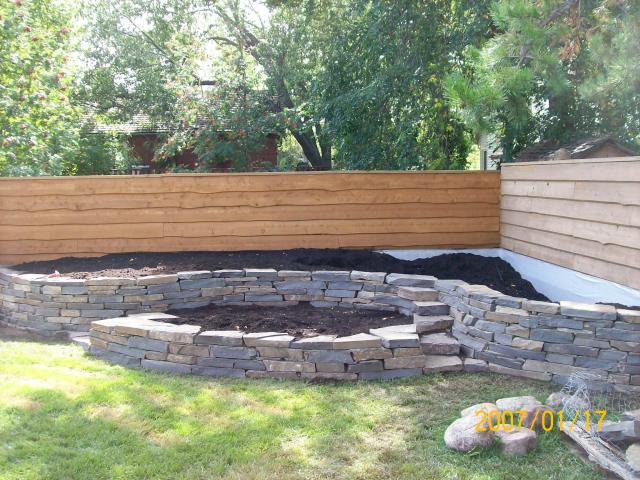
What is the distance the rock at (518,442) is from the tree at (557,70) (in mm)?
2481

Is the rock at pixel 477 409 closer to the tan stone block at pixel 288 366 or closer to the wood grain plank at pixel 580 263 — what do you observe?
the tan stone block at pixel 288 366

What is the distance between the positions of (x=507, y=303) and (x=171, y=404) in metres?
2.59

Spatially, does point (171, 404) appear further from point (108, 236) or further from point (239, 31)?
point (239, 31)

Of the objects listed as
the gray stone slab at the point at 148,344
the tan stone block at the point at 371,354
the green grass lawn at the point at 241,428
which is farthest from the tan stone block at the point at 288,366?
the gray stone slab at the point at 148,344

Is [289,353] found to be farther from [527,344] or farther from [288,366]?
[527,344]

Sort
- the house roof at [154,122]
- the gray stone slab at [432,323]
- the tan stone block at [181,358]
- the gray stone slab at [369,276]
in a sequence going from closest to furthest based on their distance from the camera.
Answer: the tan stone block at [181,358]
the gray stone slab at [432,323]
the gray stone slab at [369,276]
the house roof at [154,122]

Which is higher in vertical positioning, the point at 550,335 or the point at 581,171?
the point at 581,171

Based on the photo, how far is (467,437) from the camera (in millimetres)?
3250

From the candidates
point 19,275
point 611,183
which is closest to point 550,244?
point 611,183

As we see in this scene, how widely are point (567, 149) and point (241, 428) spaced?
5297 millimetres

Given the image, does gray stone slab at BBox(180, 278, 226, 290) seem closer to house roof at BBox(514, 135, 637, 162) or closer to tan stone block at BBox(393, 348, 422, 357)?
tan stone block at BBox(393, 348, 422, 357)

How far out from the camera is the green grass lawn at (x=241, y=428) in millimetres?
3117

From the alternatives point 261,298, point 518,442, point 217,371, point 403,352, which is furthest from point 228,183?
point 518,442

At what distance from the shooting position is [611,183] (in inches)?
189
